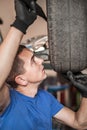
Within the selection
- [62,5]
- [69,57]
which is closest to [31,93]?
[69,57]

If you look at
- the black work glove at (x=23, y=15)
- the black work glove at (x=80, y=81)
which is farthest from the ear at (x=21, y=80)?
the black work glove at (x=23, y=15)

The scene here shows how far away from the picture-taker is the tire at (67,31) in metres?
0.82

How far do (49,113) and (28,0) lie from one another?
568 millimetres

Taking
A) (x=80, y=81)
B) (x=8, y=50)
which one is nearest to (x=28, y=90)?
(x=80, y=81)

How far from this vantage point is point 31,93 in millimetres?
1162

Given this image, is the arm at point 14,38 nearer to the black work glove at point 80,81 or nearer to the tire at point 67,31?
the tire at point 67,31

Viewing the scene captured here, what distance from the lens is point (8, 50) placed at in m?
0.82

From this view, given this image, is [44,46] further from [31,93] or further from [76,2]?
[76,2]

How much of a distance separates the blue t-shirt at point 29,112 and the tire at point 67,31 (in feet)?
0.96

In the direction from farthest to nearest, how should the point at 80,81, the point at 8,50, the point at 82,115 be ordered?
the point at 82,115 < the point at 80,81 < the point at 8,50

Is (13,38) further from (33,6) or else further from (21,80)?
(21,80)

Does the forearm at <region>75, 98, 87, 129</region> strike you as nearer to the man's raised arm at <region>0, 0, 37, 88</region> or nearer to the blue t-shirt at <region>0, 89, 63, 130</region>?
the blue t-shirt at <region>0, 89, 63, 130</region>

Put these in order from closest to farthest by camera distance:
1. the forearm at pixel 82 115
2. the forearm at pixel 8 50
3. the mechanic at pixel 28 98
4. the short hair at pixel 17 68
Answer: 1. the forearm at pixel 8 50
2. the mechanic at pixel 28 98
3. the short hair at pixel 17 68
4. the forearm at pixel 82 115

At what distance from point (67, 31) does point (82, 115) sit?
0.54 m
